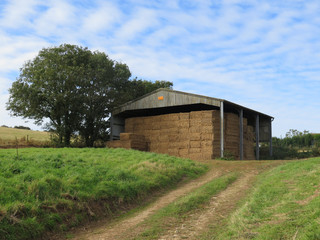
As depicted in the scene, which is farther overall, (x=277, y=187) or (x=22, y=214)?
(x=277, y=187)

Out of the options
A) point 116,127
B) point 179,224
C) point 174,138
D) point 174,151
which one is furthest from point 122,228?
point 116,127

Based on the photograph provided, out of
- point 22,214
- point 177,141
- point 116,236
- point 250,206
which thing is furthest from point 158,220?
point 177,141

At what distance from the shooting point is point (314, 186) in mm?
10609

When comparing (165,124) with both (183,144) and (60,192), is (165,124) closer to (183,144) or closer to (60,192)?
(183,144)

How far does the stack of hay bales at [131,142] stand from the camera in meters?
29.0

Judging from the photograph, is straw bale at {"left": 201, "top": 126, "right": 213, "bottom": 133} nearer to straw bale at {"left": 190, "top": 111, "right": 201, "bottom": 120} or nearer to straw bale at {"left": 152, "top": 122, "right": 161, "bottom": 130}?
straw bale at {"left": 190, "top": 111, "right": 201, "bottom": 120}

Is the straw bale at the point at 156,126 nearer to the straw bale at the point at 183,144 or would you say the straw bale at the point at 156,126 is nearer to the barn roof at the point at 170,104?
the barn roof at the point at 170,104

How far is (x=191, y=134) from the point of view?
2772cm

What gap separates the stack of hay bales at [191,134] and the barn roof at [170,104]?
109cm

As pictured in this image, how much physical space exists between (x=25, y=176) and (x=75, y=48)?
86.2 feet

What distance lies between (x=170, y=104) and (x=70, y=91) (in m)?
10.5

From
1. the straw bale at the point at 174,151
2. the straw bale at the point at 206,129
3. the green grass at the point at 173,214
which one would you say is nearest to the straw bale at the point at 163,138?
the straw bale at the point at 174,151

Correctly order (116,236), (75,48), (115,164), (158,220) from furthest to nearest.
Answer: (75,48), (115,164), (158,220), (116,236)

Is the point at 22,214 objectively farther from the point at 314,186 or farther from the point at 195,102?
the point at 195,102
